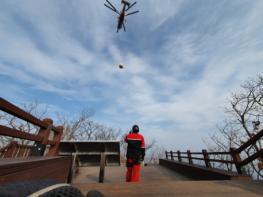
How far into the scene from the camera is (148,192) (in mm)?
2797

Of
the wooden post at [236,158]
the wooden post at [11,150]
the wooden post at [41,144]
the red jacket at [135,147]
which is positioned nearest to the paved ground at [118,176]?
the red jacket at [135,147]

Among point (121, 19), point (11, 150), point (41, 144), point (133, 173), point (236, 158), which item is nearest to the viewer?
point (41, 144)

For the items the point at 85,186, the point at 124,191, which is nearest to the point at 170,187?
the point at 124,191

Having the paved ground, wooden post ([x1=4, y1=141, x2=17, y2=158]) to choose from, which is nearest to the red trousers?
the paved ground

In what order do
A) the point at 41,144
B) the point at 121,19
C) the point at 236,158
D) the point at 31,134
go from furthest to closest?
the point at 121,19, the point at 236,158, the point at 41,144, the point at 31,134

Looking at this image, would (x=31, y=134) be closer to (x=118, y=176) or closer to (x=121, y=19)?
(x=118, y=176)

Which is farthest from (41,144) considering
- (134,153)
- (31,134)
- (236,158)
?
(236,158)

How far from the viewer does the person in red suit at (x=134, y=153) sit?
5.07 meters

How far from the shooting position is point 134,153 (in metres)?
5.20

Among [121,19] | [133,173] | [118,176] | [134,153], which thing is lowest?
[118,176]

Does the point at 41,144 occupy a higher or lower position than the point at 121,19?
lower

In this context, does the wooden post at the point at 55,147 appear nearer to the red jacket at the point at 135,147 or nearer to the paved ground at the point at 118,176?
the red jacket at the point at 135,147

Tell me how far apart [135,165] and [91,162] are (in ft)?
18.1

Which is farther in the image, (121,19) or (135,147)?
(121,19)
